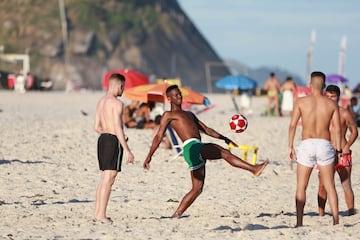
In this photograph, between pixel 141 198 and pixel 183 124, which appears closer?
pixel 183 124

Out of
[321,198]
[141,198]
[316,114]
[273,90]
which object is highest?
[273,90]

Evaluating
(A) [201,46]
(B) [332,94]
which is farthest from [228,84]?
(A) [201,46]

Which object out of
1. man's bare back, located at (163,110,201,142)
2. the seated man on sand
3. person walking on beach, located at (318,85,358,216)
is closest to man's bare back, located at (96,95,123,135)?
man's bare back, located at (163,110,201,142)

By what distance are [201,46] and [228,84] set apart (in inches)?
4036

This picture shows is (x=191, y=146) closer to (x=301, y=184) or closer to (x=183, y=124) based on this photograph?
(x=183, y=124)

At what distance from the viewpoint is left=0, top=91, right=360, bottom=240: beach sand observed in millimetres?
8172

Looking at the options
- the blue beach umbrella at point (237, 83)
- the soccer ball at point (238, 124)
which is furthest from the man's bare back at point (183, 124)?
the blue beach umbrella at point (237, 83)

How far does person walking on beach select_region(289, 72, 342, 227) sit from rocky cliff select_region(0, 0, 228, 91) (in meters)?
86.7

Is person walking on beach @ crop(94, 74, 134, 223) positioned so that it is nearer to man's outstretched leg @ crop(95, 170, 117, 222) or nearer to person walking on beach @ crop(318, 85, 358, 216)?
man's outstretched leg @ crop(95, 170, 117, 222)

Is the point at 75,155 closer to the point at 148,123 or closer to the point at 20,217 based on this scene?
the point at 148,123

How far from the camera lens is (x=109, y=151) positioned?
8.48 m

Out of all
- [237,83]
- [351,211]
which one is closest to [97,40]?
[237,83]

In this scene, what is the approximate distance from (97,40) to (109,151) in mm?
101628

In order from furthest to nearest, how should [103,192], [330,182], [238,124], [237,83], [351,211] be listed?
[237,83] < [238,124] < [351,211] < [103,192] < [330,182]
